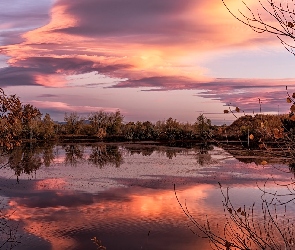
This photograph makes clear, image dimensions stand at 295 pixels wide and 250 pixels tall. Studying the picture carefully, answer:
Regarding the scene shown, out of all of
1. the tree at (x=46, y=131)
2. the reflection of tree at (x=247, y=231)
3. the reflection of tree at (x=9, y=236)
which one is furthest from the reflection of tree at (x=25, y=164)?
the tree at (x=46, y=131)

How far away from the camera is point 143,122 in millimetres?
82062

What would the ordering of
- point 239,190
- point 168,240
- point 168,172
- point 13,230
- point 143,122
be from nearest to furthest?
point 168,240 < point 13,230 < point 239,190 < point 168,172 < point 143,122

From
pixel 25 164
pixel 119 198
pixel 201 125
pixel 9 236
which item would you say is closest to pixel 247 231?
pixel 9 236

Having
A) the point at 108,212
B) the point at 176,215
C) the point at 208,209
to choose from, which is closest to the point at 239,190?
the point at 208,209

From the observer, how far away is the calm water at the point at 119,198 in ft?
46.1

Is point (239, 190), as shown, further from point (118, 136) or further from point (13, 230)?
point (118, 136)

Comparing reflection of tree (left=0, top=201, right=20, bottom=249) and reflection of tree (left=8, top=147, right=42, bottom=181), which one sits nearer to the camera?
reflection of tree (left=0, top=201, right=20, bottom=249)

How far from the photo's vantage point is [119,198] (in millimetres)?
20656

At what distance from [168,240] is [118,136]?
60.2 metres

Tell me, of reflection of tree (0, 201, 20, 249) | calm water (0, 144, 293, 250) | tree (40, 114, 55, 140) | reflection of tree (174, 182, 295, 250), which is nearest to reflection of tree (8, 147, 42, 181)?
calm water (0, 144, 293, 250)

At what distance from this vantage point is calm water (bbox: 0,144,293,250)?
14055mm

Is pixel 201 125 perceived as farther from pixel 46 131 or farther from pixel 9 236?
pixel 9 236

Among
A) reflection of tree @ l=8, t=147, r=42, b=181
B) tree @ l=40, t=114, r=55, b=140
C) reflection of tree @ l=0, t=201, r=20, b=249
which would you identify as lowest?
reflection of tree @ l=0, t=201, r=20, b=249

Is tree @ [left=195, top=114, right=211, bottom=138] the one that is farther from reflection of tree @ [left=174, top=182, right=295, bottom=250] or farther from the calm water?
reflection of tree @ [left=174, top=182, right=295, bottom=250]
